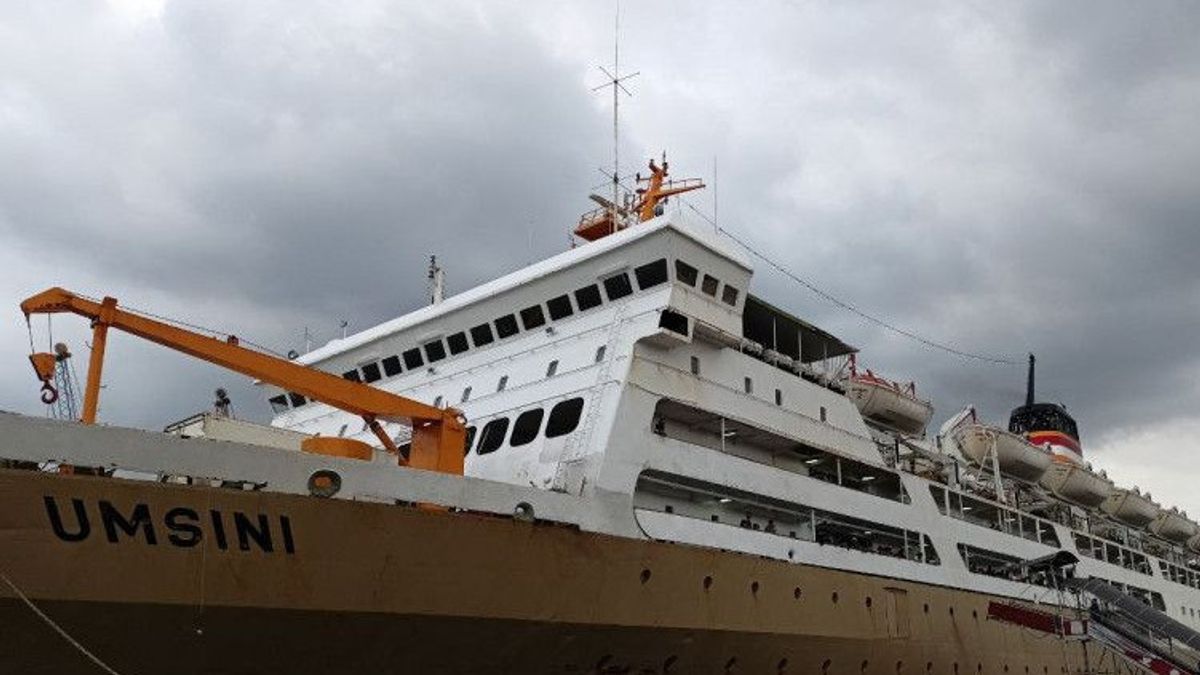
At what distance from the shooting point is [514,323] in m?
17.1

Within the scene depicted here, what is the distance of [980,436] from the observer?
88.2ft

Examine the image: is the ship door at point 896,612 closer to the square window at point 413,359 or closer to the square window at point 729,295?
the square window at point 729,295

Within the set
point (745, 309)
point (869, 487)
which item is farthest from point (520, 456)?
point (869, 487)

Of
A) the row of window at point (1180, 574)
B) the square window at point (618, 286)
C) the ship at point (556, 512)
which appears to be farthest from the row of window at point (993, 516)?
the row of window at point (1180, 574)

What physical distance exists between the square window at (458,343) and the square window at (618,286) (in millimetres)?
2911

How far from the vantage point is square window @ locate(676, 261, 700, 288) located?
16.0 metres

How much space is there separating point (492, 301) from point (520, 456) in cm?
343

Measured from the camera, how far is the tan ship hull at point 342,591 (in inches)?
350

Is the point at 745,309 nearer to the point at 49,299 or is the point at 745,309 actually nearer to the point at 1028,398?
the point at 49,299

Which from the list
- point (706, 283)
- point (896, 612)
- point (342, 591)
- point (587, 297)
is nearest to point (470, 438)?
point (587, 297)

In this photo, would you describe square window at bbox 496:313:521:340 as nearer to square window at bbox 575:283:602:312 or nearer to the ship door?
square window at bbox 575:283:602:312

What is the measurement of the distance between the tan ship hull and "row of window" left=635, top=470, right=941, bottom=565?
5.22ft

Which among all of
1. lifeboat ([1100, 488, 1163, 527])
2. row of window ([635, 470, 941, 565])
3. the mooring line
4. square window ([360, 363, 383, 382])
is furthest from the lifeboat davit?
the mooring line

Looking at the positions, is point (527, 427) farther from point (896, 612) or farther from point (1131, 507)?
point (1131, 507)
